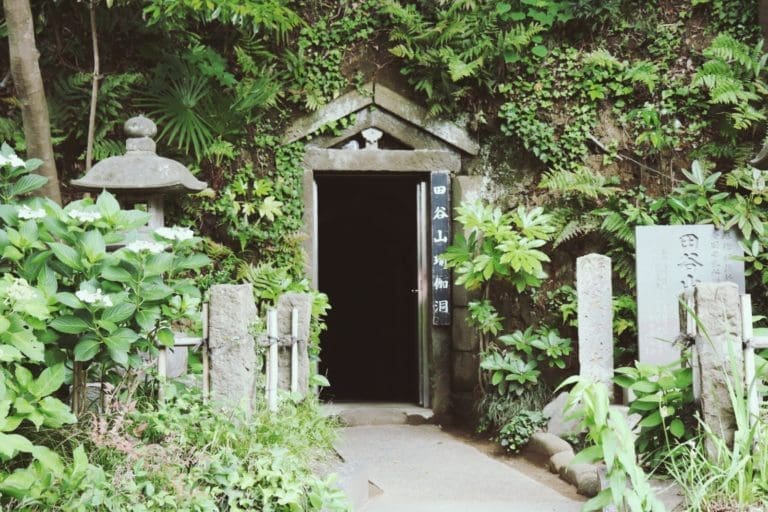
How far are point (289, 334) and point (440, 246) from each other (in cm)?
224

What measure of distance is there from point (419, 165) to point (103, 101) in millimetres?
3014

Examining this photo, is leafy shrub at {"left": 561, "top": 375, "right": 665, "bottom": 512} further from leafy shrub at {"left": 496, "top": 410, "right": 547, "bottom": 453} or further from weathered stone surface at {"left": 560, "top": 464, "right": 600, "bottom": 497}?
leafy shrub at {"left": 496, "top": 410, "right": 547, "bottom": 453}

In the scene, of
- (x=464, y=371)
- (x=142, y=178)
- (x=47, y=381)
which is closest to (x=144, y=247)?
(x=47, y=381)

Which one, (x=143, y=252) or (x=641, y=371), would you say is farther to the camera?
(x=641, y=371)

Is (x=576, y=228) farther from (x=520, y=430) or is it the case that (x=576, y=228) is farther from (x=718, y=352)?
(x=718, y=352)

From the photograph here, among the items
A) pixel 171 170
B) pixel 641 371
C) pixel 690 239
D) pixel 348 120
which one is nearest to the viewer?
pixel 641 371

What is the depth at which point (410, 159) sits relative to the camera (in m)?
7.86

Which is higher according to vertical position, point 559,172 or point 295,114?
point 295,114

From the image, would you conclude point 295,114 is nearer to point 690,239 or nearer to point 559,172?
point 559,172

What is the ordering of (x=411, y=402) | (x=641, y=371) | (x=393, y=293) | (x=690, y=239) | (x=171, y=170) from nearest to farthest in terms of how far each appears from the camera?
(x=641, y=371)
(x=171, y=170)
(x=690, y=239)
(x=411, y=402)
(x=393, y=293)

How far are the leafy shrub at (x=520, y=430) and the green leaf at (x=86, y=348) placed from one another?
12.6 feet

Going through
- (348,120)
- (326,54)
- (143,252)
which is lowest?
(143,252)

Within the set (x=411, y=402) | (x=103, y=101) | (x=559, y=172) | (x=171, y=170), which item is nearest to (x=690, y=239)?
(x=559, y=172)

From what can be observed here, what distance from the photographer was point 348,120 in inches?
308
